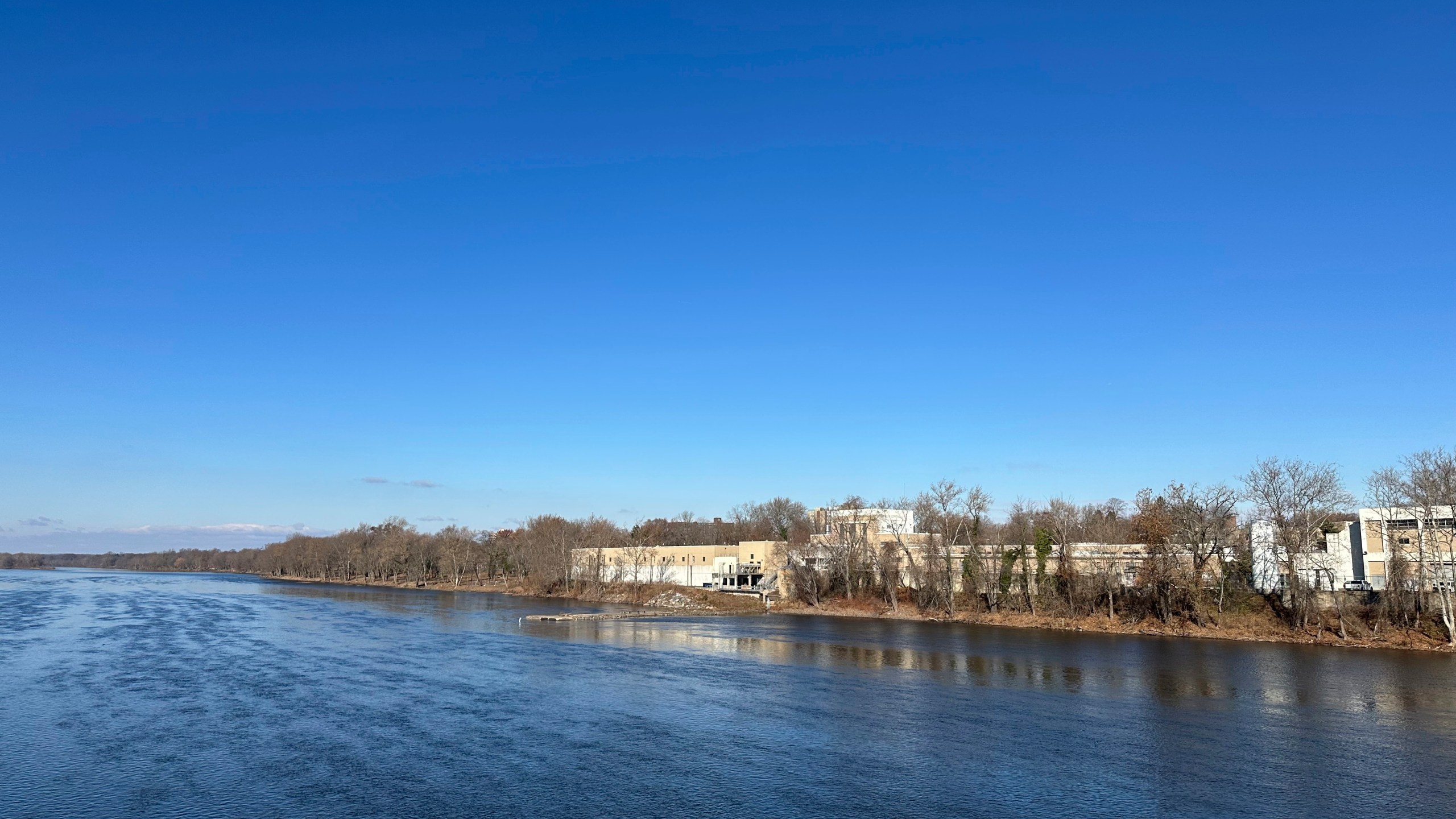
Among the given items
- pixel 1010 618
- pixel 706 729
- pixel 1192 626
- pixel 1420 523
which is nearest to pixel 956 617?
pixel 1010 618

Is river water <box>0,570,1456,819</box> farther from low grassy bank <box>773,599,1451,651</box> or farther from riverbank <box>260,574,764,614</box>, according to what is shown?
riverbank <box>260,574,764,614</box>

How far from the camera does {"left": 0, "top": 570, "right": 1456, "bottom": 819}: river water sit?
20.8 metres

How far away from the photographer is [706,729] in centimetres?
2830

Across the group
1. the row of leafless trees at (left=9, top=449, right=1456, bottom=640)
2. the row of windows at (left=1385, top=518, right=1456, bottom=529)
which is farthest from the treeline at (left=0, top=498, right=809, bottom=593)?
the row of windows at (left=1385, top=518, right=1456, bottom=529)

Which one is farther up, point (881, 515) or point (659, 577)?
point (881, 515)

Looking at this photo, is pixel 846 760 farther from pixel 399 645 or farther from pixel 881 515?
pixel 881 515

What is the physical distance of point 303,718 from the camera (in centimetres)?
2900

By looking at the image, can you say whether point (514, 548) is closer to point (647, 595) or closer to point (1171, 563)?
point (647, 595)

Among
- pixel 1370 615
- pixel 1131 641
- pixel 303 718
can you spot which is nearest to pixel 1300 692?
pixel 1131 641

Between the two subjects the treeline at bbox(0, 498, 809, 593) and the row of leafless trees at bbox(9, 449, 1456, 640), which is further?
the treeline at bbox(0, 498, 809, 593)

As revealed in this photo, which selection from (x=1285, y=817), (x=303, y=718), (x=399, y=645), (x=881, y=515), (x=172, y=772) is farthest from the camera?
(x=881, y=515)

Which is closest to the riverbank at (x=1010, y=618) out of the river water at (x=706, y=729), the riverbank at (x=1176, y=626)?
the riverbank at (x=1176, y=626)

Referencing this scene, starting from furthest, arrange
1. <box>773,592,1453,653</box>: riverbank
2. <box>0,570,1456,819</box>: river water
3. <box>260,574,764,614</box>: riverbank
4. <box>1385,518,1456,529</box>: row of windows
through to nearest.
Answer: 1. <box>260,574,764,614</box>: riverbank
2. <box>1385,518,1456,529</box>: row of windows
3. <box>773,592,1453,653</box>: riverbank
4. <box>0,570,1456,819</box>: river water

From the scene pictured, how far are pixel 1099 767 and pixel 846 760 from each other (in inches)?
270
